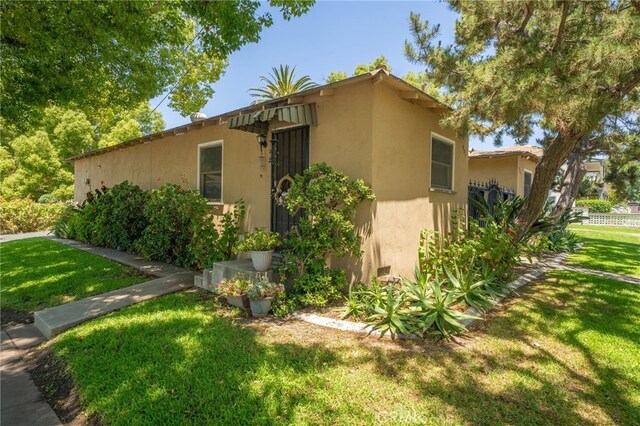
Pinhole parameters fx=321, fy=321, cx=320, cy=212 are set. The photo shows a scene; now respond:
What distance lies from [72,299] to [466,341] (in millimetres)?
6337

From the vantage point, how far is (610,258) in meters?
9.60

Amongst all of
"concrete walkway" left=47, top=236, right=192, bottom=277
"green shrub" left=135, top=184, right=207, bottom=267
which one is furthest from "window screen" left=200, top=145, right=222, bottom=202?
"concrete walkway" left=47, top=236, right=192, bottom=277

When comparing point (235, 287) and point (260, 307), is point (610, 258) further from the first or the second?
point (235, 287)

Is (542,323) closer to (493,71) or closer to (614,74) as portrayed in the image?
(614,74)

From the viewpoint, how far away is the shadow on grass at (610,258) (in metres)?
8.09

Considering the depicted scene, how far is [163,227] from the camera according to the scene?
7473 mm

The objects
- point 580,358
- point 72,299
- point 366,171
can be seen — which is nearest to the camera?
point 580,358

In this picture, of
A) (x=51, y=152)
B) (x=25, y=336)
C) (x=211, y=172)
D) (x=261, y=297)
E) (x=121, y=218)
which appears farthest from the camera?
(x=51, y=152)

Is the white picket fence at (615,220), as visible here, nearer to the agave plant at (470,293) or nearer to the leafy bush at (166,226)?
the agave plant at (470,293)

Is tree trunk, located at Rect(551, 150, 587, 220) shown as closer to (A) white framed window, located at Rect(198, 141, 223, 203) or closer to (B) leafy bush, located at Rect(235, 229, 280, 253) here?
(B) leafy bush, located at Rect(235, 229, 280, 253)

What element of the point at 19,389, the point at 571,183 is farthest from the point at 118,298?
the point at 571,183

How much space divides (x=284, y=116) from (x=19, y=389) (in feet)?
15.2

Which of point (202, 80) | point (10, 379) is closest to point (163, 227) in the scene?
point (10, 379)

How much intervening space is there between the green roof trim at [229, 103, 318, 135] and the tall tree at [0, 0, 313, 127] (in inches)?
66.6
